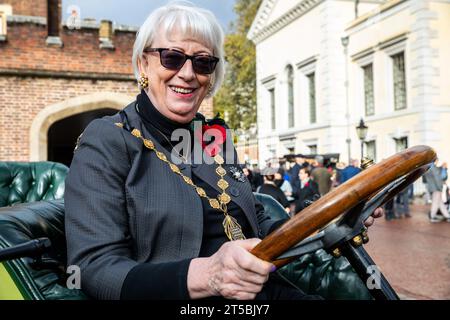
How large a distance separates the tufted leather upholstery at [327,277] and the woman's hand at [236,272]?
1099 mm

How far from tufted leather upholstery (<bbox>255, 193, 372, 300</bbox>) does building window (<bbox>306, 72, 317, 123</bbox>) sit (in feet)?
78.1

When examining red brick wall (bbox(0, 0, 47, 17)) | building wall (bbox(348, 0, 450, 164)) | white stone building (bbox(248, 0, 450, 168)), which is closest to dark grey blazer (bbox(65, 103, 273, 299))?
red brick wall (bbox(0, 0, 47, 17))

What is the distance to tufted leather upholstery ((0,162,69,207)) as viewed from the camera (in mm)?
4027

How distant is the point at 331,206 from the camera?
964 millimetres

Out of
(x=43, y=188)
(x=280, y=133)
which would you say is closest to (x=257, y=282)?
(x=43, y=188)

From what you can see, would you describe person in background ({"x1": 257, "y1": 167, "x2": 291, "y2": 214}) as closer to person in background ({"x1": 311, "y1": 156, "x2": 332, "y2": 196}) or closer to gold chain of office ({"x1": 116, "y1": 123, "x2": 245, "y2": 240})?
person in background ({"x1": 311, "y1": 156, "x2": 332, "y2": 196})

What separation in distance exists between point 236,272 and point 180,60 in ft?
3.34

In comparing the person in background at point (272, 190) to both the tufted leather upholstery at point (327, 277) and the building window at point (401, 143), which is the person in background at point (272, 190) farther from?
the building window at point (401, 143)

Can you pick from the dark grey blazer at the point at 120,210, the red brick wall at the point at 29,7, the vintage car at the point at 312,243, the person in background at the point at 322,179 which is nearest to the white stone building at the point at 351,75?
the person in background at the point at 322,179

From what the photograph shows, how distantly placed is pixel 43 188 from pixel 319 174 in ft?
25.1

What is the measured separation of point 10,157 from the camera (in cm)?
1032

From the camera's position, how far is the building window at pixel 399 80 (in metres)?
20.2
